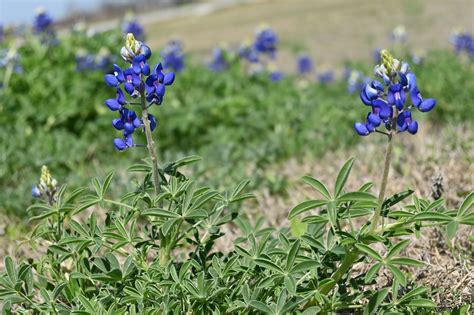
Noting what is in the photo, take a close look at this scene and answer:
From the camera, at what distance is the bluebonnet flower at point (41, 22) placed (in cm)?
644

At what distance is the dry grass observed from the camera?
12.7m

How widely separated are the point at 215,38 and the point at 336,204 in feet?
42.8

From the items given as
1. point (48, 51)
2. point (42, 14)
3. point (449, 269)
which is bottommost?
point (449, 269)

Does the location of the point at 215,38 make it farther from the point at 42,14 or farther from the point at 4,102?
the point at 4,102

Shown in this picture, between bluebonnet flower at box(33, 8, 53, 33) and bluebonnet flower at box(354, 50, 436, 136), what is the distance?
4930 mm

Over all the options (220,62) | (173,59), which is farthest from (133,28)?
(220,62)

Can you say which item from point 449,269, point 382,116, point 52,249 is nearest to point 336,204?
point 382,116

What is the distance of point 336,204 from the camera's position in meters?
2.09

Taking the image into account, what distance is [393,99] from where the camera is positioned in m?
2.08

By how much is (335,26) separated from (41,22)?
932 centimetres

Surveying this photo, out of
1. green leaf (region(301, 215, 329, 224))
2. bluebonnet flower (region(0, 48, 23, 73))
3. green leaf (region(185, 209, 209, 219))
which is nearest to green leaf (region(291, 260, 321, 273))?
green leaf (region(301, 215, 329, 224))

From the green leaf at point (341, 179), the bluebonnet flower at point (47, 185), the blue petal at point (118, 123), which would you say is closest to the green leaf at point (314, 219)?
the green leaf at point (341, 179)

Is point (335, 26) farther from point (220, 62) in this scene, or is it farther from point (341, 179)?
point (341, 179)

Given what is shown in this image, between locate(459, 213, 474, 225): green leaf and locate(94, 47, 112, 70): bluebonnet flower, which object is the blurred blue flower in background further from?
locate(459, 213, 474, 225): green leaf
